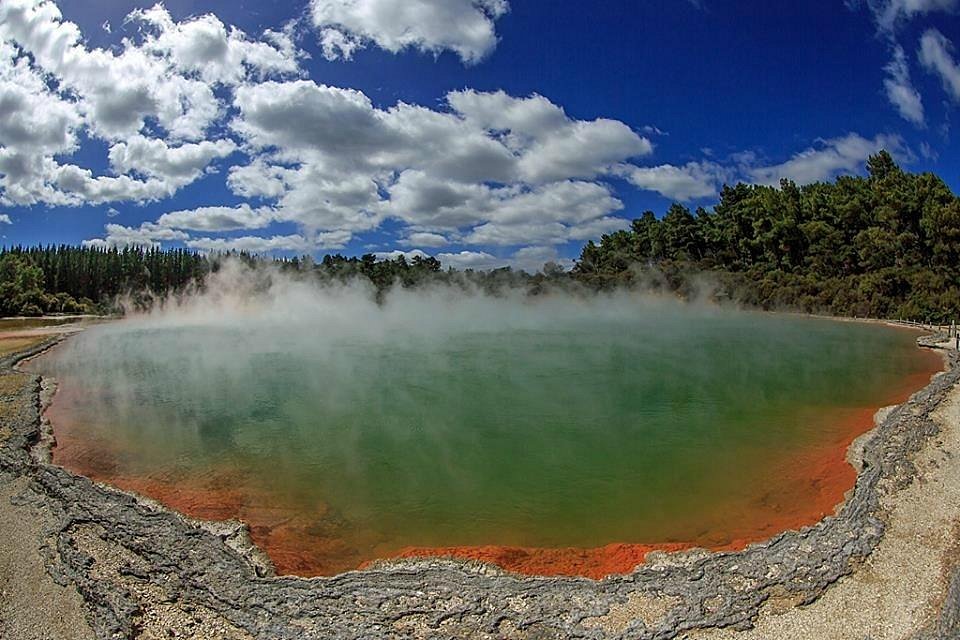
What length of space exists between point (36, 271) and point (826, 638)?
207 ft

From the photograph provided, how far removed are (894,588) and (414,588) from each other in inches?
169

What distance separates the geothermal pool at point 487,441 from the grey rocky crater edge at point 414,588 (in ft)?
1.94

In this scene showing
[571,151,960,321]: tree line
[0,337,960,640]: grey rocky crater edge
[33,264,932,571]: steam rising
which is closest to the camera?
[0,337,960,640]: grey rocky crater edge

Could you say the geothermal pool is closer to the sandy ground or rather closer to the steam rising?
the steam rising

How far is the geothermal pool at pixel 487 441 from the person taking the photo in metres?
7.14

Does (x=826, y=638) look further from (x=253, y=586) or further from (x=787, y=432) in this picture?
(x=787, y=432)

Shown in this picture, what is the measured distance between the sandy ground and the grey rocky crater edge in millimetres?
115

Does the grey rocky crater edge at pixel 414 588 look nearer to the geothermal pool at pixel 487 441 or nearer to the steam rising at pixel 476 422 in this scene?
the geothermal pool at pixel 487 441

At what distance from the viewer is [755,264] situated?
166 ft

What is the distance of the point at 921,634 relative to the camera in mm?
4422

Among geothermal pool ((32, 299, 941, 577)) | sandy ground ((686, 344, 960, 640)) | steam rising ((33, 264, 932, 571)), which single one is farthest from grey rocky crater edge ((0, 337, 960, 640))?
steam rising ((33, 264, 932, 571))

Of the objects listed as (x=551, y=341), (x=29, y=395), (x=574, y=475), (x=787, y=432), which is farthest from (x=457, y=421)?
(x=551, y=341)

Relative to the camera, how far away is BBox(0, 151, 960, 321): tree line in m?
36.8

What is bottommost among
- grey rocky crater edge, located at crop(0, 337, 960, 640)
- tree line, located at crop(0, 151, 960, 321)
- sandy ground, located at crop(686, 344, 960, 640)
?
grey rocky crater edge, located at crop(0, 337, 960, 640)
